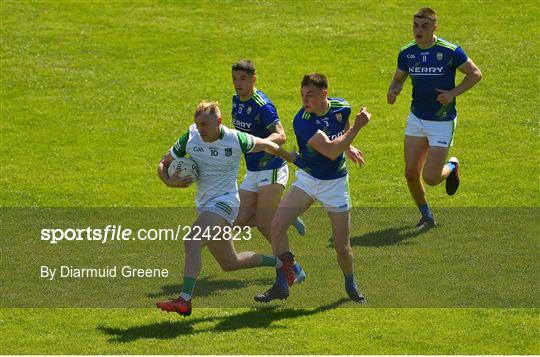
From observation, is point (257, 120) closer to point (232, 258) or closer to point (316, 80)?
point (316, 80)

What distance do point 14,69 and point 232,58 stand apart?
456 cm

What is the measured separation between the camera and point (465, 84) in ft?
56.4

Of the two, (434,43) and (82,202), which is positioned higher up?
(434,43)

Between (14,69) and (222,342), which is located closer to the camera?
(222,342)

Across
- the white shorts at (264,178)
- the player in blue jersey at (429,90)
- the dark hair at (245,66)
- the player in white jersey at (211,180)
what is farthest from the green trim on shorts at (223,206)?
the player in blue jersey at (429,90)

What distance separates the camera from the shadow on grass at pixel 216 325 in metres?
13.3

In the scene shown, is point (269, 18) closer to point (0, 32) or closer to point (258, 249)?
point (0, 32)

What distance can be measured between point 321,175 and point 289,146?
780cm

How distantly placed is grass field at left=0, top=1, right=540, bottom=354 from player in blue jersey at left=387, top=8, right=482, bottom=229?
45.3 inches

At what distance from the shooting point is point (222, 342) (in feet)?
42.6

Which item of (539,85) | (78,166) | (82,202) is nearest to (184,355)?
(82,202)

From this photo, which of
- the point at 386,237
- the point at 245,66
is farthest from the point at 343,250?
the point at 386,237

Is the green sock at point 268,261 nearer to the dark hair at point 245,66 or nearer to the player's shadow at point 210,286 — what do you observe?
the player's shadow at point 210,286

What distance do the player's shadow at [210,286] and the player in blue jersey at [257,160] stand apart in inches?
24.9
